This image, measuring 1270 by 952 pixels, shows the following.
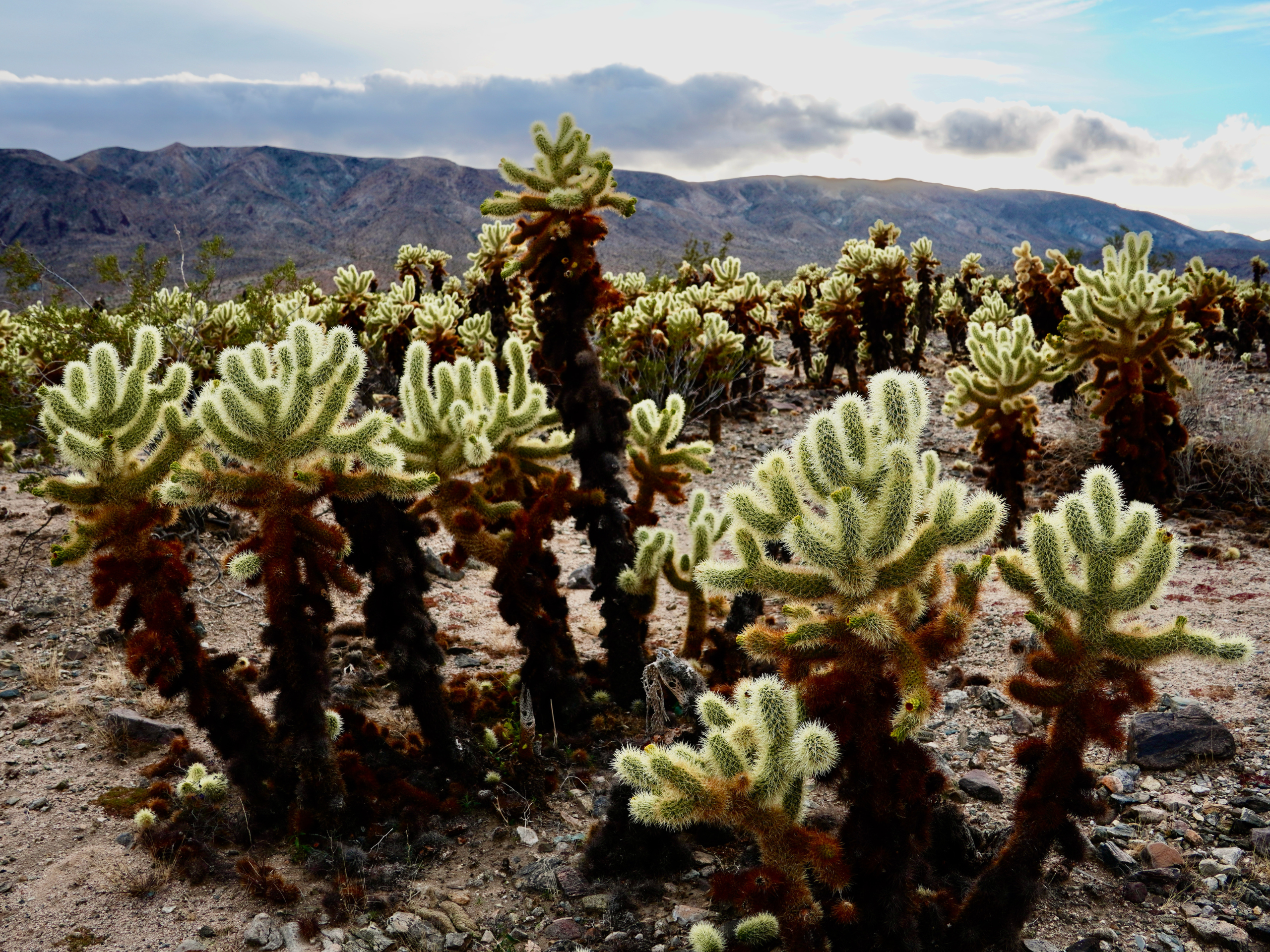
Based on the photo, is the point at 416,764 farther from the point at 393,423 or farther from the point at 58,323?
the point at 58,323

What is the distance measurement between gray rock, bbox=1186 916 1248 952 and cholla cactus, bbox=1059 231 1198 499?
19.6 feet

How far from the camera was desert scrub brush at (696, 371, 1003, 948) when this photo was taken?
2.98 m

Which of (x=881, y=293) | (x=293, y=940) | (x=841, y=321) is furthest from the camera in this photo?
(x=841, y=321)

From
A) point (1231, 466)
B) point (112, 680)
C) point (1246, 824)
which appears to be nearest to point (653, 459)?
point (1246, 824)

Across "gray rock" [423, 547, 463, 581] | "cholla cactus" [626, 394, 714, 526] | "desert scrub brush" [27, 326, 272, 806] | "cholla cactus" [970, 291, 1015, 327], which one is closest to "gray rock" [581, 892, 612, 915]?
"desert scrub brush" [27, 326, 272, 806]

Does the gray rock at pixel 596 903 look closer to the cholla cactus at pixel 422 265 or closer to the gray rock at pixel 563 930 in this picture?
the gray rock at pixel 563 930

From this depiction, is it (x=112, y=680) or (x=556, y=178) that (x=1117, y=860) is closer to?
(x=556, y=178)

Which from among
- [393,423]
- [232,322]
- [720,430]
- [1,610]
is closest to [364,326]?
[232,322]

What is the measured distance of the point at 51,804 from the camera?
4574 millimetres

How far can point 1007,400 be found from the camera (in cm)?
845

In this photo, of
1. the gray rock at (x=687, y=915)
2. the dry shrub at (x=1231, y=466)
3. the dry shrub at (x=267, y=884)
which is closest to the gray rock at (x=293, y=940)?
the dry shrub at (x=267, y=884)

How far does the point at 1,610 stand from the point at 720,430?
10967 millimetres

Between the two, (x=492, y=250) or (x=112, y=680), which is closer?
(x=112, y=680)

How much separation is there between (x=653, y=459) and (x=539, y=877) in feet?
9.70
